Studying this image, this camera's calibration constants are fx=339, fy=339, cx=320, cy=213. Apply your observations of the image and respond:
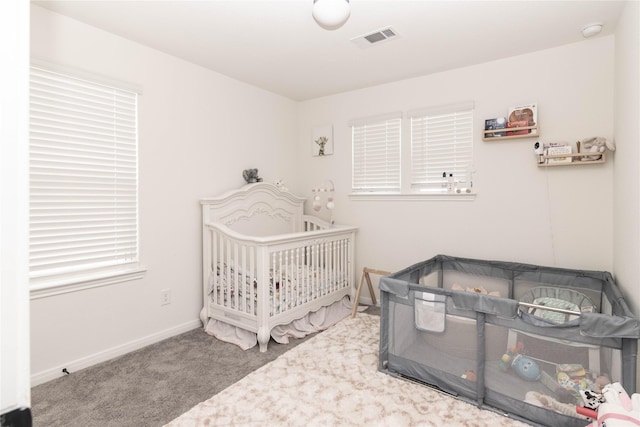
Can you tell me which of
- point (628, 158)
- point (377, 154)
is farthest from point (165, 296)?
point (628, 158)

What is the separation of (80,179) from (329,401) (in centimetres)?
205

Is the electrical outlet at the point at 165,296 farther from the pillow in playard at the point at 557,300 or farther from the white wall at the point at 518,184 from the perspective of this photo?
the pillow in playard at the point at 557,300

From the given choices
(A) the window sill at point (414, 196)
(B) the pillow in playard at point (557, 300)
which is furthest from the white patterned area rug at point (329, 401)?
(A) the window sill at point (414, 196)

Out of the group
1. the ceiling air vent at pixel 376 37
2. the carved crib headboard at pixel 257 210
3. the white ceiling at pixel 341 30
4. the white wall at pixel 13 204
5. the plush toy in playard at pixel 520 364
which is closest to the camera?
the white wall at pixel 13 204

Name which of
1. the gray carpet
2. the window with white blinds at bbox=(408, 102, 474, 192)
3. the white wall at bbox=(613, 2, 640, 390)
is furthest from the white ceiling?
the gray carpet

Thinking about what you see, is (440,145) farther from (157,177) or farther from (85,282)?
(85,282)

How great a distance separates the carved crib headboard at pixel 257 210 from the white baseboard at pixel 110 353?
0.89m

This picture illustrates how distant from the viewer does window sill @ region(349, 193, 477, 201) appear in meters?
2.93

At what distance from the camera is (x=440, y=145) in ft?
9.98

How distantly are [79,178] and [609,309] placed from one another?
3.44 metres

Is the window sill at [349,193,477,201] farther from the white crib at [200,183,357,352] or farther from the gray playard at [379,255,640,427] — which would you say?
the gray playard at [379,255,640,427]

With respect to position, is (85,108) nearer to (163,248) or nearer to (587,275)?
(163,248)

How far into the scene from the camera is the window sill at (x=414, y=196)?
9.62 ft

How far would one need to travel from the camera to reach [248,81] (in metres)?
3.25
